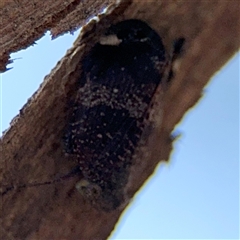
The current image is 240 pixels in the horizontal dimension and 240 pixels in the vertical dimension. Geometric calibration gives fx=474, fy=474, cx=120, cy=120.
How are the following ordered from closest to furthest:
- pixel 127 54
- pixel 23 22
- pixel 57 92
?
1. pixel 23 22
2. pixel 57 92
3. pixel 127 54

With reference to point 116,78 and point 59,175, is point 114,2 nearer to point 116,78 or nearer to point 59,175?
point 116,78

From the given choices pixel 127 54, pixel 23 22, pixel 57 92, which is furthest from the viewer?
pixel 127 54

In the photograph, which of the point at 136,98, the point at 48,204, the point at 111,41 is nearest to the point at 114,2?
the point at 111,41
